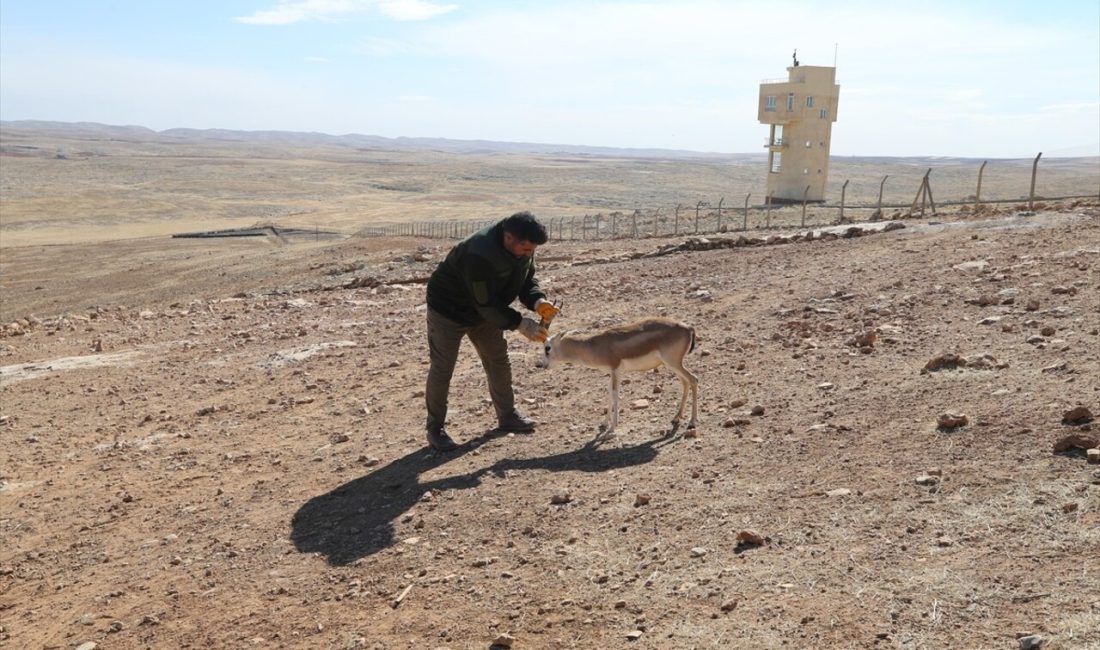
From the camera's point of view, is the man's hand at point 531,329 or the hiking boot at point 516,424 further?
the hiking boot at point 516,424

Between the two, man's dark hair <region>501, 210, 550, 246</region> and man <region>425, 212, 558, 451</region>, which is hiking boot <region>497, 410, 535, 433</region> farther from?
man's dark hair <region>501, 210, 550, 246</region>

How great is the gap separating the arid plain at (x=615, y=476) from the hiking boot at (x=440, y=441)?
3.7 inches

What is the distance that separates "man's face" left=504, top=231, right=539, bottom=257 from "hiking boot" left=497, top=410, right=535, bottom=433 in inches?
67.4

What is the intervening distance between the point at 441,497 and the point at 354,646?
6.60ft

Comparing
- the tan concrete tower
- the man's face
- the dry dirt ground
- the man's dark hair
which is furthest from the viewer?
the tan concrete tower

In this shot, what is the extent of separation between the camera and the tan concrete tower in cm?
6419

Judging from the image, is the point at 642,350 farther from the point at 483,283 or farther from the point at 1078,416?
the point at 1078,416

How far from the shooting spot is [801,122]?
64.9m

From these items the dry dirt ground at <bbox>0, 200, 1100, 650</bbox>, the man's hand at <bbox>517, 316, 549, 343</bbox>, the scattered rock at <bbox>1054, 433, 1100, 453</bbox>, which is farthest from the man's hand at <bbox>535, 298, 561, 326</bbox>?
the scattered rock at <bbox>1054, 433, 1100, 453</bbox>

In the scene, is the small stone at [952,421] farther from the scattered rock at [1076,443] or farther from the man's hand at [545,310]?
the man's hand at [545,310]

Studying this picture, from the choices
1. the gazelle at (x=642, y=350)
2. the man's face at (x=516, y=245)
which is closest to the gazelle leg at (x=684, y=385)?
the gazelle at (x=642, y=350)

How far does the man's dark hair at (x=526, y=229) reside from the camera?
26.9ft

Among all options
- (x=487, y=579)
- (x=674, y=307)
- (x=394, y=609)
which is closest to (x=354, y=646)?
(x=394, y=609)

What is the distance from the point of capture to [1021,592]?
5059mm
